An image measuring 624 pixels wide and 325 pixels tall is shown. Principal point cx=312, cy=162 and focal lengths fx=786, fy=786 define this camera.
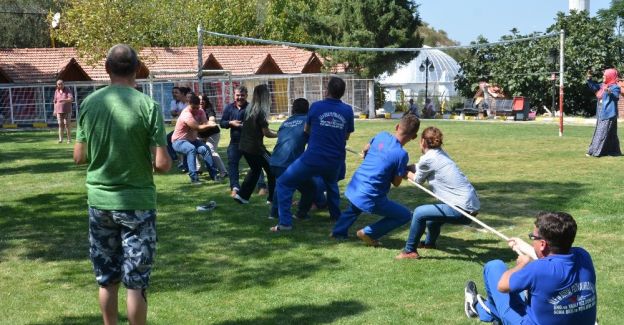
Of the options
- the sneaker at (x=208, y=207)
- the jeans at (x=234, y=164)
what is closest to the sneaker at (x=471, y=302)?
the sneaker at (x=208, y=207)

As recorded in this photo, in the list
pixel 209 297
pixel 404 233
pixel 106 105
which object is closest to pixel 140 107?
pixel 106 105

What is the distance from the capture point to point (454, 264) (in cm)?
760

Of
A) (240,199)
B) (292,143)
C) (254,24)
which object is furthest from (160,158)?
(254,24)

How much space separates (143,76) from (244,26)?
14345 mm

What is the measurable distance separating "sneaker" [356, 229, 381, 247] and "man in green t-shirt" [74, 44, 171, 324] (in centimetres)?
366

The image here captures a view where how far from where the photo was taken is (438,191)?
7.77 metres

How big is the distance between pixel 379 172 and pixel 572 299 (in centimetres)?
365

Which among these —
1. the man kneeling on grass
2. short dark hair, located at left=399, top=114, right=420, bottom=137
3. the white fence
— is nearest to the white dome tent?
the white fence

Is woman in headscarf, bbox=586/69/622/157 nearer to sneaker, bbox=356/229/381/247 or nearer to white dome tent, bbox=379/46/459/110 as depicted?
sneaker, bbox=356/229/381/247

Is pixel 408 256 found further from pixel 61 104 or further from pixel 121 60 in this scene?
pixel 61 104

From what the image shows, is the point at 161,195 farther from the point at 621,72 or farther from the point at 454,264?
the point at 621,72

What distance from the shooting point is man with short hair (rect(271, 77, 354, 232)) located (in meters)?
8.91

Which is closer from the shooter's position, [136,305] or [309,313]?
[136,305]

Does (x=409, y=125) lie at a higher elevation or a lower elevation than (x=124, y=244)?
higher
